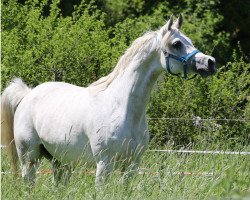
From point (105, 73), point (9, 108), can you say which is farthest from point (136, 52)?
point (105, 73)

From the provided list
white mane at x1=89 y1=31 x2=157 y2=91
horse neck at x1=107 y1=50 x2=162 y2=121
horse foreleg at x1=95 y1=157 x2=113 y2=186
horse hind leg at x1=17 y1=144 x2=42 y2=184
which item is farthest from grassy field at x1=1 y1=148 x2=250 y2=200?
white mane at x1=89 y1=31 x2=157 y2=91

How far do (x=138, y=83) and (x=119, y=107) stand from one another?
300mm

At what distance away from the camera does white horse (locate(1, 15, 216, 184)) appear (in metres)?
7.49

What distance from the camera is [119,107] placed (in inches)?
301

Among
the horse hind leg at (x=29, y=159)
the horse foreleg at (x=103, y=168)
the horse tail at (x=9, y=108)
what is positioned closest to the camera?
the horse foreleg at (x=103, y=168)

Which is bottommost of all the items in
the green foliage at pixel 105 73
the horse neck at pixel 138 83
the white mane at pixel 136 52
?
the green foliage at pixel 105 73

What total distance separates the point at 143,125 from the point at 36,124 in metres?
1.33

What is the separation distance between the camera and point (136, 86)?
7.70m

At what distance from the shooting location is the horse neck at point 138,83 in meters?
7.68

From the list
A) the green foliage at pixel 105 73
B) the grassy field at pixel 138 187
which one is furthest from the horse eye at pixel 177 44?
the green foliage at pixel 105 73

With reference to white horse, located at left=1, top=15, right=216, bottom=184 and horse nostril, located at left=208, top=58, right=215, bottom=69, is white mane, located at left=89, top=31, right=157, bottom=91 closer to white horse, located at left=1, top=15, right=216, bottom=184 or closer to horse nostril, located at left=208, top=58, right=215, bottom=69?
white horse, located at left=1, top=15, right=216, bottom=184

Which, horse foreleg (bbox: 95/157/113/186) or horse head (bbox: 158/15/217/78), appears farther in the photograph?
horse head (bbox: 158/15/217/78)

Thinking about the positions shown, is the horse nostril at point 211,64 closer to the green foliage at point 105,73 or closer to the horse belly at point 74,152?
the horse belly at point 74,152

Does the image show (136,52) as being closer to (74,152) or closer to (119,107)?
(119,107)
